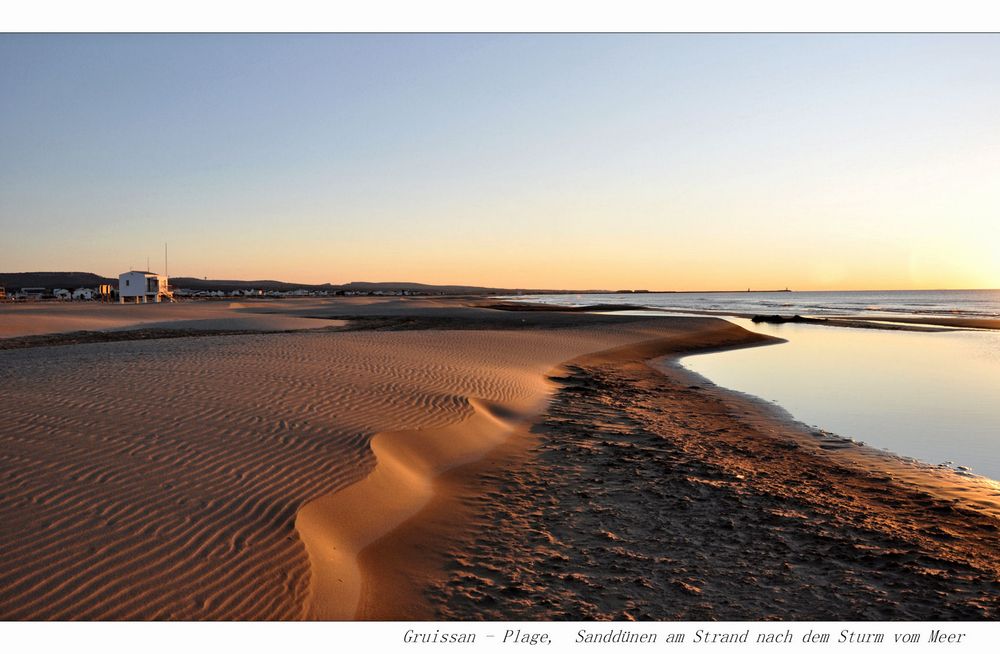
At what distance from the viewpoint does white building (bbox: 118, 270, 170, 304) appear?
63.9 meters

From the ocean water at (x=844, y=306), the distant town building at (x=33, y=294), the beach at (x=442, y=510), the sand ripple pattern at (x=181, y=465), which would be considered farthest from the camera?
the distant town building at (x=33, y=294)

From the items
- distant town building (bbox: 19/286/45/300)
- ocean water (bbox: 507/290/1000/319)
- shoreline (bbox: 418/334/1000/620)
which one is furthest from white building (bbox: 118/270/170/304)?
shoreline (bbox: 418/334/1000/620)

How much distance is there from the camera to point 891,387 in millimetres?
16672

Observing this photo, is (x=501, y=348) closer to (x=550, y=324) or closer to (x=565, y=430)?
(x=565, y=430)

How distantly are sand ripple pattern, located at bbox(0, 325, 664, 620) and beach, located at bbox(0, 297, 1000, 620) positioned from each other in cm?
3

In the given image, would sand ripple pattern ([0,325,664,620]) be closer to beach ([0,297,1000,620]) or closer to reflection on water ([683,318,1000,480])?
beach ([0,297,1000,620])

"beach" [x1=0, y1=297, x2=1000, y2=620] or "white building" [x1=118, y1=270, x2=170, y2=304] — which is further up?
"white building" [x1=118, y1=270, x2=170, y2=304]

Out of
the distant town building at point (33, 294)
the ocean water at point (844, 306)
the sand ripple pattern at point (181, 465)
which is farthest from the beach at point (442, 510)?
the distant town building at point (33, 294)

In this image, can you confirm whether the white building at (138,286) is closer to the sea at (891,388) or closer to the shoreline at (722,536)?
the sea at (891,388)

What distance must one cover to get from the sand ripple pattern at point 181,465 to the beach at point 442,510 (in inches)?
1.1

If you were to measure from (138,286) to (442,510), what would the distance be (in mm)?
71152

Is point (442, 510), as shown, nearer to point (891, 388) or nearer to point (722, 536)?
point (722, 536)

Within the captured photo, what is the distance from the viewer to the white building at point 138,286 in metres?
63.9
